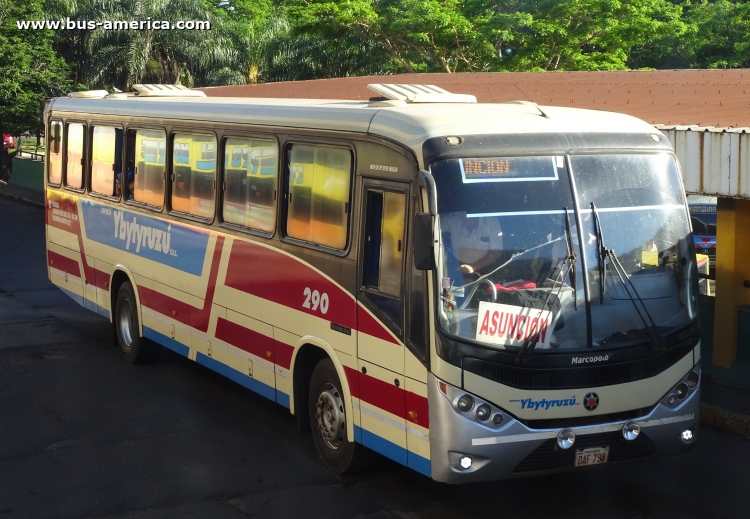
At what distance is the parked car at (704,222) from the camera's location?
1474 cm

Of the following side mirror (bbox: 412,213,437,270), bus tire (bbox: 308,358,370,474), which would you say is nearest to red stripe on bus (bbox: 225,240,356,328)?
bus tire (bbox: 308,358,370,474)

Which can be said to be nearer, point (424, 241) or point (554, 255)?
point (424, 241)

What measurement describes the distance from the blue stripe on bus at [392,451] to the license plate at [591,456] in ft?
3.19

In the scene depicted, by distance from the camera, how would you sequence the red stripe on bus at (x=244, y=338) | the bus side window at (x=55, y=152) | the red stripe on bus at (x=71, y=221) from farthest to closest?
the bus side window at (x=55, y=152) < the red stripe on bus at (x=71, y=221) < the red stripe on bus at (x=244, y=338)

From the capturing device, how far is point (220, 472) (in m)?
7.91

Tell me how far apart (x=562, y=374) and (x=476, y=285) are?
0.80 metres

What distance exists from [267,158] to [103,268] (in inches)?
179

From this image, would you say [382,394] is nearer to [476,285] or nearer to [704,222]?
[476,285]

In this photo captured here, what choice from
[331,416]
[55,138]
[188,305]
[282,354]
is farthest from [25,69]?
[331,416]

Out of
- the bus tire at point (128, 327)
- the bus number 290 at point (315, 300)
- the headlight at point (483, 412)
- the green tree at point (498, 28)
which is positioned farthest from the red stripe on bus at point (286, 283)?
the green tree at point (498, 28)

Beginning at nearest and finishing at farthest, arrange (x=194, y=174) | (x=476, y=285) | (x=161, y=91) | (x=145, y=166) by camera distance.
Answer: (x=476, y=285), (x=194, y=174), (x=145, y=166), (x=161, y=91)

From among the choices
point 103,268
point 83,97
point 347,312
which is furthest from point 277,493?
point 83,97

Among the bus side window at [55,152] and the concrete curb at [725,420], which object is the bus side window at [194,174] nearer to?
the bus side window at [55,152]

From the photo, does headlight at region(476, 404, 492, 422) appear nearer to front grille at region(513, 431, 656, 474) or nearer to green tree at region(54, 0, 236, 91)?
front grille at region(513, 431, 656, 474)
